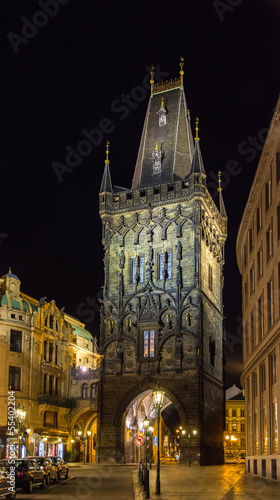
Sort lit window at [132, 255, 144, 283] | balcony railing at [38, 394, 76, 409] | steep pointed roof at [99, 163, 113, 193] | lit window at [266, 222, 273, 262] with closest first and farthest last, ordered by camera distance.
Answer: lit window at [266, 222, 273, 262] → lit window at [132, 255, 144, 283] → balcony railing at [38, 394, 76, 409] → steep pointed roof at [99, 163, 113, 193]

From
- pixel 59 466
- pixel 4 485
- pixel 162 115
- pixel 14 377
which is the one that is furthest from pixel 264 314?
pixel 162 115

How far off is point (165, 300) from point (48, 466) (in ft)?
102

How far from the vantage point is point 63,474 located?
123 feet

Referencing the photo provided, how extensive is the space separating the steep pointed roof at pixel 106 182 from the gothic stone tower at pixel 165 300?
5.0 inches

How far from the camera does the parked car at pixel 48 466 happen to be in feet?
103

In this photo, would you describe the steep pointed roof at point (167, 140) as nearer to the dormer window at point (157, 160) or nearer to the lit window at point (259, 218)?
the dormer window at point (157, 160)

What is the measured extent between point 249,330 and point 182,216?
22.2m

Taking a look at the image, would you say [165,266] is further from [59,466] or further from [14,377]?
[59,466]

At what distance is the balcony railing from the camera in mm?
67750

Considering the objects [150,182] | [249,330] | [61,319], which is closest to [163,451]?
[61,319]

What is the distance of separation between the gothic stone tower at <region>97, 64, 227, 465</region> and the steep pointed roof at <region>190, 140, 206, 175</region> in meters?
0.11

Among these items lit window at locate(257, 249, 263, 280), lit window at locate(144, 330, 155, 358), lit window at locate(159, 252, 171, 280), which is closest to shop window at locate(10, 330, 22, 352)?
lit window at locate(144, 330, 155, 358)

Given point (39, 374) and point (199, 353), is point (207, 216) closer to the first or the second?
point (199, 353)

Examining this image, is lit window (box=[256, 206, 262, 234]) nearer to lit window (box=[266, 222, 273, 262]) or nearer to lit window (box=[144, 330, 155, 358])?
lit window (box=[266, 222, 273, 262])
